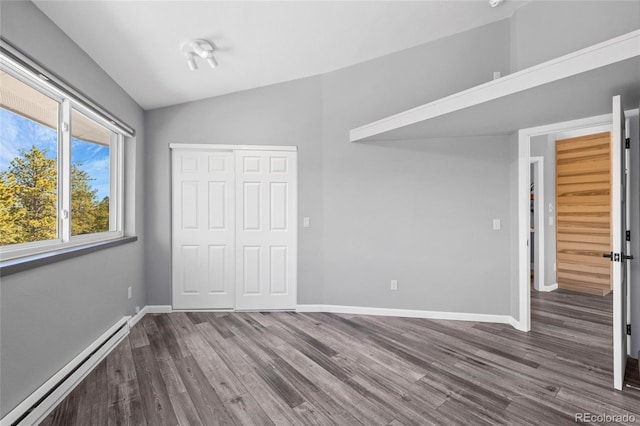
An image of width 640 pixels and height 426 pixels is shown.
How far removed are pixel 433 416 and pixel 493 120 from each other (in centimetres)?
243

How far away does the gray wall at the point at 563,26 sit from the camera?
228 cm

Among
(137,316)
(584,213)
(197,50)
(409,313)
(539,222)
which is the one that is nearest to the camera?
(197,50)

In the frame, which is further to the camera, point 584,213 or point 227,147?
point 584,213

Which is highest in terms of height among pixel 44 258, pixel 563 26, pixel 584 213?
pixel 563 26

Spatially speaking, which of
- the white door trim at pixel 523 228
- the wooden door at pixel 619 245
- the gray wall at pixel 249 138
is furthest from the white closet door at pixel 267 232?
the wooden door at pixel 619 245

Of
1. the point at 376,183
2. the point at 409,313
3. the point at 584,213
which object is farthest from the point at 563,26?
the point at 409,313

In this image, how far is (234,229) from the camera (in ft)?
11.6

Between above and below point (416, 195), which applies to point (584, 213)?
below

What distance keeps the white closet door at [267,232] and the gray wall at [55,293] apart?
1.24 metres

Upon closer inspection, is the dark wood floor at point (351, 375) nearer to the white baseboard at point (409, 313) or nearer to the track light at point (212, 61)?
the white baseboard at point (409, 313)

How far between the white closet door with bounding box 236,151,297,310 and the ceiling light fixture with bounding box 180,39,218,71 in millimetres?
1220

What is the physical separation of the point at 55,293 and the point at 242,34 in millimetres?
2381

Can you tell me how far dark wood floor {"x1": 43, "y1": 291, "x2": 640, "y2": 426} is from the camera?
5.71 feet

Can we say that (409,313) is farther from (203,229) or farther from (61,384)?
(61,384)
